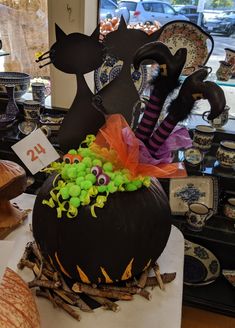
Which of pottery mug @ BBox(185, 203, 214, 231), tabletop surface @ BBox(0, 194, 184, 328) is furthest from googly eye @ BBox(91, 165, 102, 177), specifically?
pottery mug @ BBox(185, 203, 214, 231)

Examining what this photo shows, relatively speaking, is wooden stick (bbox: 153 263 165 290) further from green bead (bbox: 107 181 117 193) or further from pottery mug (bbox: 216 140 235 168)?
pottery mug (bbox: 216 140 235 168)

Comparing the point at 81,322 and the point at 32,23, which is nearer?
the point at 81,322

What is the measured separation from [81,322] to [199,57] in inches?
49.7

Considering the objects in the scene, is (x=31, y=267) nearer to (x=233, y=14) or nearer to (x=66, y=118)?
(x=66, y=118)

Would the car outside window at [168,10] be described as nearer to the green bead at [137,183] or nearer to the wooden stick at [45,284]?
the green bead at [137,183]

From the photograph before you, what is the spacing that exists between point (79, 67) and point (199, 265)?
113 centimetres

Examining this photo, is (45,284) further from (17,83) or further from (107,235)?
(17,83)

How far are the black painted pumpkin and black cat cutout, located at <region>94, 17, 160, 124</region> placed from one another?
204 mm

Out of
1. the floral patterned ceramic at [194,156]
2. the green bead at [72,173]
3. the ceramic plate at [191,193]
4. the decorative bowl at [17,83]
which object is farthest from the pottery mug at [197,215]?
the decorative bowl at [17,83]

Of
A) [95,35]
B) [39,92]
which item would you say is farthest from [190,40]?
[95,35]

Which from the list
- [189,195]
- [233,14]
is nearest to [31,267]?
[189,195]

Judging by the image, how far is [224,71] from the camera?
1.58m

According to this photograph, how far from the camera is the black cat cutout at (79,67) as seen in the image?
772 mm

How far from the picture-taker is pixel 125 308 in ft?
2.56
